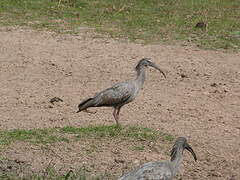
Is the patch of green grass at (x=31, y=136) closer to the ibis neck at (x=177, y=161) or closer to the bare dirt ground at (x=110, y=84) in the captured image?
the bare dirt ground at (x=110, y=84)

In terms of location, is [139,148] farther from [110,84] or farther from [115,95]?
[110,84]

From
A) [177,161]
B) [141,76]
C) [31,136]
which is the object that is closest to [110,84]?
[141,76]

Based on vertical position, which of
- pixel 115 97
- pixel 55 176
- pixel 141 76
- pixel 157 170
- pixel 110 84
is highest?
pixel 157 170

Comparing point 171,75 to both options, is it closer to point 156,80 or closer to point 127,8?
point 156,80

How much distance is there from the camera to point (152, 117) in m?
10.5

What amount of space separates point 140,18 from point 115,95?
25.3 feet

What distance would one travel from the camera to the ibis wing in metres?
9.77

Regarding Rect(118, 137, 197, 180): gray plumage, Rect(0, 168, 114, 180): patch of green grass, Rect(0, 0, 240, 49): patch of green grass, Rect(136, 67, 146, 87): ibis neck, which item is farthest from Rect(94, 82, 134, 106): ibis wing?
Rect(0, 0, 240, 49): patch of green grass

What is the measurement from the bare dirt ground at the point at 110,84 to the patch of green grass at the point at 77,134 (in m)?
0.22

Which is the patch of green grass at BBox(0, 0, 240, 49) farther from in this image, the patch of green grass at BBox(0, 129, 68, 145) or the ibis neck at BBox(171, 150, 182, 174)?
the ibis neck at BBox(171, 150, 182, 174)

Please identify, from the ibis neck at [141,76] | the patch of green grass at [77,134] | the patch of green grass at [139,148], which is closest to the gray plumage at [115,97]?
the ibis neck at [141,76]

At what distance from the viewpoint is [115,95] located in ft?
32.2

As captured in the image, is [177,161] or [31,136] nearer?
[177,161]

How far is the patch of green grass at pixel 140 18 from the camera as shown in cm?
1555
